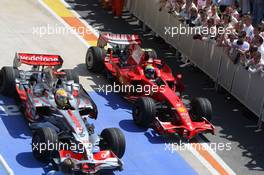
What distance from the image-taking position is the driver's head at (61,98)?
16.5 m

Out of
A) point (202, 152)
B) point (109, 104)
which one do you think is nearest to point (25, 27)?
point (109, 104)

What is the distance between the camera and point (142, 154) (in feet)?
55.9

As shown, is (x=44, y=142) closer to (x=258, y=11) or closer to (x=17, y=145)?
(x=17, y=145)

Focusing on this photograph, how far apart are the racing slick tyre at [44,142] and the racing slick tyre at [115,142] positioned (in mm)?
1200

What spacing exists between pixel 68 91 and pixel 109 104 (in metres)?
2.25

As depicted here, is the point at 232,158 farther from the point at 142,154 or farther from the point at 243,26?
the point at 243,26

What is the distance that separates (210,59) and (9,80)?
6.33 meters

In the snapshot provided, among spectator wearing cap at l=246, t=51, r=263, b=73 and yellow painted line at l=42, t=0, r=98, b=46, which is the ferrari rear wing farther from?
spectator wearing cap at l=246, t=51, r=263, b=73

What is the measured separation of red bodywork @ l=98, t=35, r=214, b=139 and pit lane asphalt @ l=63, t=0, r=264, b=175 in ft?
2.87

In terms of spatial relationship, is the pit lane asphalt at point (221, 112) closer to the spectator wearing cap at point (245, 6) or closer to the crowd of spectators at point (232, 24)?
the crowd of spectators at point (232, 24)

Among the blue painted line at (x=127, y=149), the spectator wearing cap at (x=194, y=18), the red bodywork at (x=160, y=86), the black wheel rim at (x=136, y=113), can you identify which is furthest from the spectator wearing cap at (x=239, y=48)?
the black wheel rim at (x=136, y=113)

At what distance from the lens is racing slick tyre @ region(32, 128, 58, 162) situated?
1533 cm

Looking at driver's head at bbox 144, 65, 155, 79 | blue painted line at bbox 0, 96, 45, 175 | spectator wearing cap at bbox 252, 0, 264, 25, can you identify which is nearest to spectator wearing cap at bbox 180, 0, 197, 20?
spectator wearing cap at bbox 252, 0, 264, 25

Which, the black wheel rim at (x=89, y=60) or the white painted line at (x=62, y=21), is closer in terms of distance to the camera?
the black wheel rim at (x=89, y=60)
